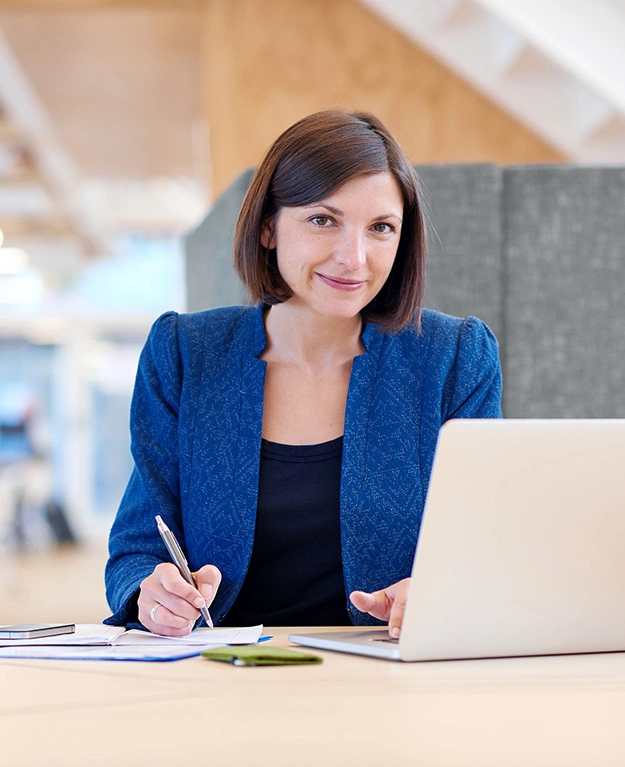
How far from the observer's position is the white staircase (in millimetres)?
3721

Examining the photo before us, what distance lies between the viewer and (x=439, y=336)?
196 centimetres

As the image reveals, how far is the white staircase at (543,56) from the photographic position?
146 inches

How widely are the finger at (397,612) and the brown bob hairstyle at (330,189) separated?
25.8 inches

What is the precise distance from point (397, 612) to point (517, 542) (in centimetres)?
26

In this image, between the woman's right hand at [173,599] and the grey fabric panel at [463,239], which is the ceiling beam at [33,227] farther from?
the woman's right hand at [173,599]

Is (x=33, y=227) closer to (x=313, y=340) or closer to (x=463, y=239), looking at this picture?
(x=463, y=239)

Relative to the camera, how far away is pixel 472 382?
6.23 ft

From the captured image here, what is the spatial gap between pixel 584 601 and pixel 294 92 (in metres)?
3.76

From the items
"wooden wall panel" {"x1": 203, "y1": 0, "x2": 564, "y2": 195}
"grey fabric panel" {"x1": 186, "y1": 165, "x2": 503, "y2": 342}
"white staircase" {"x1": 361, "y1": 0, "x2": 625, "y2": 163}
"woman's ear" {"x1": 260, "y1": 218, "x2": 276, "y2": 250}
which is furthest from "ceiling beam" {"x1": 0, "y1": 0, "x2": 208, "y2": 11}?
"woman's ear" {"x1": 260, "y1": 218, "x2": 276, "y2": 250}

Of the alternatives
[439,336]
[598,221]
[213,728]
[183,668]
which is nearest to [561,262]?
[598,221]

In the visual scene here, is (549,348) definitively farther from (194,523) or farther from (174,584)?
(174,584)

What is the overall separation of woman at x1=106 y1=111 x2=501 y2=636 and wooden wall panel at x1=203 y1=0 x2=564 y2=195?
2.78m

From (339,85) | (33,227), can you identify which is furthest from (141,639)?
(33,227)

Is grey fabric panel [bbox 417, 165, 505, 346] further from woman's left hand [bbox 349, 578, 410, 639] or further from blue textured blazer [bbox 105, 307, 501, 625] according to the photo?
woman's left hand [bbox 349, 578, 410, 639]
